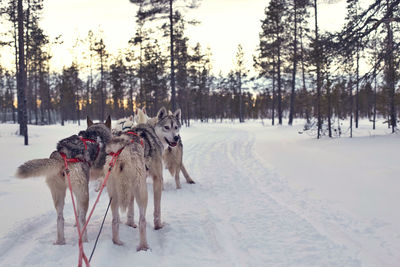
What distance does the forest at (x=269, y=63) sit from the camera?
1000cm

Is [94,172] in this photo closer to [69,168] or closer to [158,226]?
[69,168]

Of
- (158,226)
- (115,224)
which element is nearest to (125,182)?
(115,224)

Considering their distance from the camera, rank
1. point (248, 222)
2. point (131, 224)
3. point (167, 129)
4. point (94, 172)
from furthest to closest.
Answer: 1. point (167, 129)
2. point (248, 222)
3. point (131, 224)
4. point (94, 172)

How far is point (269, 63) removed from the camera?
31031 millimetres

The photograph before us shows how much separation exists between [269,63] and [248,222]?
96.3ft

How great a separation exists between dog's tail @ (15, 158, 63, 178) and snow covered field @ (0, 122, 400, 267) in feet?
3.26

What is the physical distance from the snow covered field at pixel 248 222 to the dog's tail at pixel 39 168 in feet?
3.26

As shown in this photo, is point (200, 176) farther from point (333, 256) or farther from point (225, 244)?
point (333, 256)

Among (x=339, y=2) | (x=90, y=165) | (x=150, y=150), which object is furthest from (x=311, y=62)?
(x=90, y=165)

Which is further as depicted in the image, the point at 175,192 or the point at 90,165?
the point at 175,192

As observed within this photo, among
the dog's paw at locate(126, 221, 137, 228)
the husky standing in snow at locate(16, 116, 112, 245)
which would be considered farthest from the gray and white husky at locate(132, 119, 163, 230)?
the husky standing in snow at locate(16, 116, 112, 245)

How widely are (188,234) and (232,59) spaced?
4654 cm

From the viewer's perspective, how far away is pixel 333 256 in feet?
10.4

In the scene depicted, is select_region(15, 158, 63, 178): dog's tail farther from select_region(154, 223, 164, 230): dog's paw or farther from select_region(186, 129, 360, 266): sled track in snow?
select_region(186, 129, 360, 266): sled track in snow
